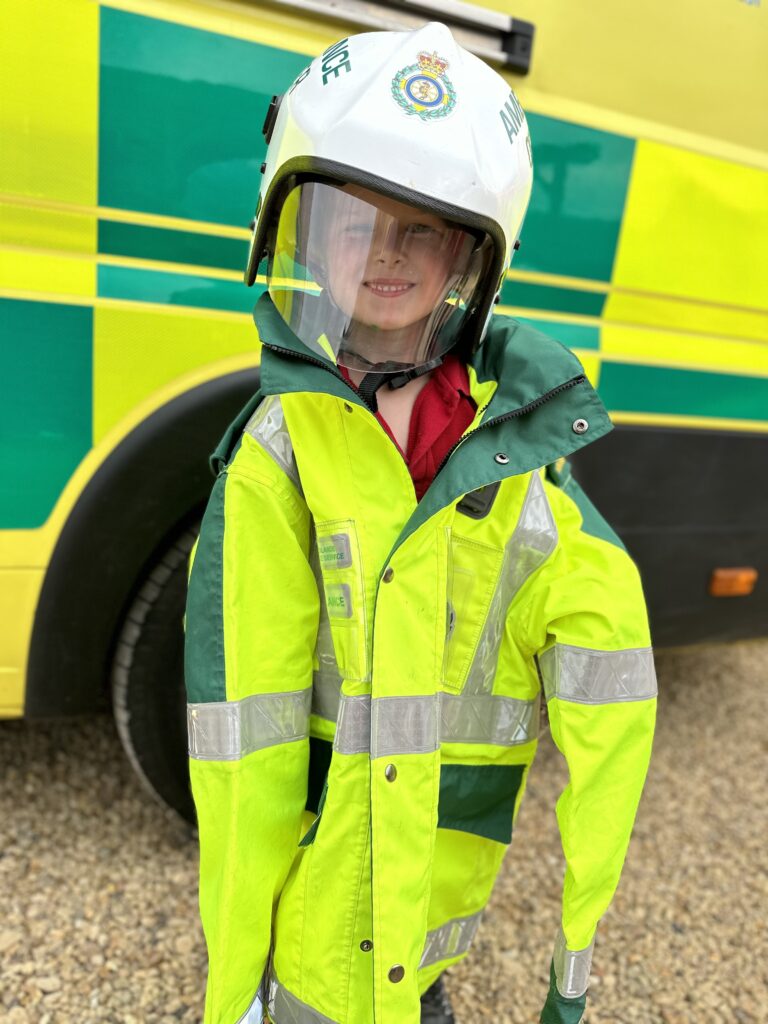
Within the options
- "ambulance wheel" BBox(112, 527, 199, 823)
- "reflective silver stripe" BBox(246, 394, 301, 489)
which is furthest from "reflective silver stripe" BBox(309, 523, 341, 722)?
"ambulance wheel" BBox(112, 527, 199, 823)

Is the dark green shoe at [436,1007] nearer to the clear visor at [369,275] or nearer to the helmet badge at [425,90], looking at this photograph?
the clear visor at [369,275]

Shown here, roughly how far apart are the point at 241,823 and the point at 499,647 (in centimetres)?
46

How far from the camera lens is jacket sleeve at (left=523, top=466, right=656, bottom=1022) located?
1237 mm

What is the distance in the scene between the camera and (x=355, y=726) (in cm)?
123

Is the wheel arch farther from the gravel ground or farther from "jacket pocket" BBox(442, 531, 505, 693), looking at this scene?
"jacket pocket" BBox(442, 531, 505, 693)

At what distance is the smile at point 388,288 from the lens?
1247 mm

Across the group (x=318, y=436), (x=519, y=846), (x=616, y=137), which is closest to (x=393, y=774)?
(x=318, y=436)

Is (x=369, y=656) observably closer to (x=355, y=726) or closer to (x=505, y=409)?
(x=355, y=726)

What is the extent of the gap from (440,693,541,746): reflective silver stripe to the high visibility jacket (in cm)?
2

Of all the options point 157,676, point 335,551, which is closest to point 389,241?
point 335,551

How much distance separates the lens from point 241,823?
3.96 feet

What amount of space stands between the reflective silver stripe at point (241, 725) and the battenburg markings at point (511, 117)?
875 mm

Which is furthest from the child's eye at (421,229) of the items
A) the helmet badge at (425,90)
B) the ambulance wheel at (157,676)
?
the ambulance wheel at (157,676)

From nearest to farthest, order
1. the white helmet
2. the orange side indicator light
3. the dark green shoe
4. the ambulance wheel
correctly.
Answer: the white helmet, the dark green shoe, the ambulance wheel, the orange side indicator light
